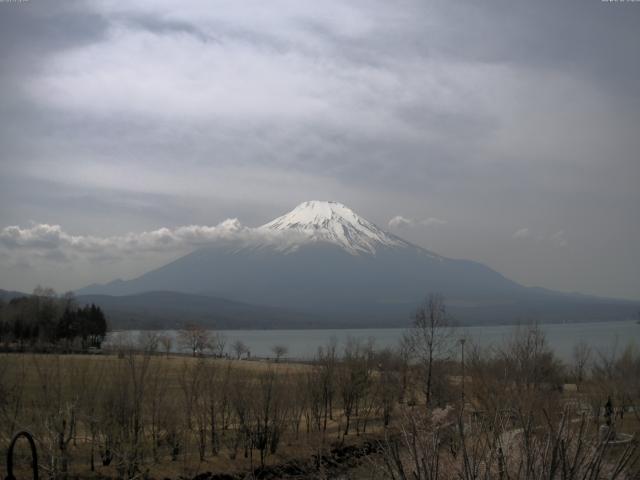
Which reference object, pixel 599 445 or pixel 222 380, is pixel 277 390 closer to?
A: pixel 222 380

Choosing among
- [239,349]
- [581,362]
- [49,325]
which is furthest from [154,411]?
[239,349]

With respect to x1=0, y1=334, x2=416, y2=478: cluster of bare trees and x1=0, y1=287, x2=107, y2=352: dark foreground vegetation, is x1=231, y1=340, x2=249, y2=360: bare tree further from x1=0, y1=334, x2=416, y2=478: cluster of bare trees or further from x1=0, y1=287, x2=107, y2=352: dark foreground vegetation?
x1=0, y1=334, x2=416, y2=478: cluster of bare trees

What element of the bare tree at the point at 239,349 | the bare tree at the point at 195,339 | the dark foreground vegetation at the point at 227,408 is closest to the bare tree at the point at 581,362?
the dark foreground vegetation at the point at 227,408

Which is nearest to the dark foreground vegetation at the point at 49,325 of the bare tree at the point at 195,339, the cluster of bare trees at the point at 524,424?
the bare tree at the point at 195,339

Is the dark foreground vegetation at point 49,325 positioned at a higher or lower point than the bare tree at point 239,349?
higher

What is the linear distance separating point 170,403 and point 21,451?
7.42 metres

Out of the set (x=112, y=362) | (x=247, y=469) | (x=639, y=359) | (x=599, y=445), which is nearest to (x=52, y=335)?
(x=112, y=362)

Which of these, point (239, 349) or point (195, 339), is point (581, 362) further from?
point (195, 339)

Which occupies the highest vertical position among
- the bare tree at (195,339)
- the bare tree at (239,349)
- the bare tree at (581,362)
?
the bare tree at (581,362)

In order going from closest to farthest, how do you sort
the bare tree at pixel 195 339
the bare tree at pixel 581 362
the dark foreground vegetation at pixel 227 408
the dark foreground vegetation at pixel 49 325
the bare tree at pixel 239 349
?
the dark foreground vegetation at pixel 227 408
the bare tree at pixel 581 362
the dark foreground vegetation at pixel 49 325
the bare tree at pixel 195 339
the bare tree at pixel 239 349

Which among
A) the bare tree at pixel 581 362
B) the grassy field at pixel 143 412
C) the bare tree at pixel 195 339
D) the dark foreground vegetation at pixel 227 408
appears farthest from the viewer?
the bare tree at pixel 195 339

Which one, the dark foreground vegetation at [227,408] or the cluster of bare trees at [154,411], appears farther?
the cluster of bare trees at [154,411]

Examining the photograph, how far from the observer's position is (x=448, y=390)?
41281mm

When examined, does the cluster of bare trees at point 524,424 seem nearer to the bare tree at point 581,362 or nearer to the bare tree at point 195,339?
the bare tree at point 581,362
